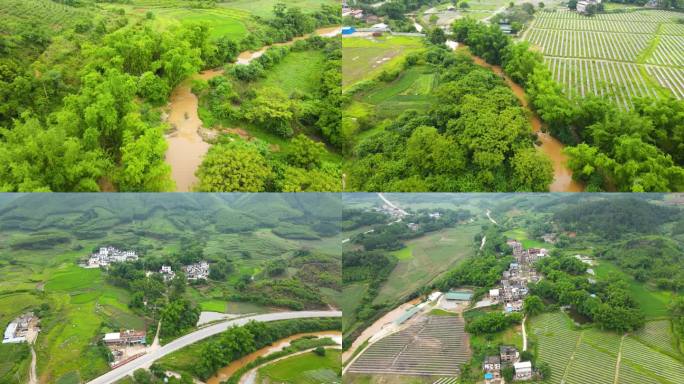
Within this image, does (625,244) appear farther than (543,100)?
No

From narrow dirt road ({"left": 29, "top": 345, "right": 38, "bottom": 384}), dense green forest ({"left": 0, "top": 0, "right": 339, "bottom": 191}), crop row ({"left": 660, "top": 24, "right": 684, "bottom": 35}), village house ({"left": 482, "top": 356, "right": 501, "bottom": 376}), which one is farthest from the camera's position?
crop row ({"left": 660, "top": 24, "right": 684, "bottom": 35})

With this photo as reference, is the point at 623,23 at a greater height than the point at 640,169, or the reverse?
the point at 623,23

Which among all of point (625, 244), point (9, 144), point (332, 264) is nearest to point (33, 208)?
point (9, 144)

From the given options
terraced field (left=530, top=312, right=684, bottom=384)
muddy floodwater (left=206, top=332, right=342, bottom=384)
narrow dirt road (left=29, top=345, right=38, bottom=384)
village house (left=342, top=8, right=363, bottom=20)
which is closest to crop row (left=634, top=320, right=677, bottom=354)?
→ terraced field (left=530, top=312, right=684, bottom=384)

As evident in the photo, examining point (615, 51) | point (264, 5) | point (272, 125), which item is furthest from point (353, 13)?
point (615, 51)

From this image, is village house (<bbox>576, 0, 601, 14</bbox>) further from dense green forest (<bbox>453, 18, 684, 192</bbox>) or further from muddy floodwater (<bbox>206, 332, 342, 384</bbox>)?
muddy floodwater (<bbox>206, 332, 342, 384</bbox>)

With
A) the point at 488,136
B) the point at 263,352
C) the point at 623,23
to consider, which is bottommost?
the point at 263,352

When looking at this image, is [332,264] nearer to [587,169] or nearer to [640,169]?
[587,169]
